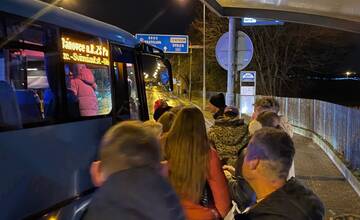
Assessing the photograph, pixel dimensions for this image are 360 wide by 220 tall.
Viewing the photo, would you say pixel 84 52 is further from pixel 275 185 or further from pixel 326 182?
pixel 326 182

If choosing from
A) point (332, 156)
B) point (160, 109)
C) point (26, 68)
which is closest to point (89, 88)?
point (160, 109)

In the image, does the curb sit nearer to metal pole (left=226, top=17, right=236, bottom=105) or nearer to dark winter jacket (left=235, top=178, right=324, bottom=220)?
metal pole (left=226, top=17, right=236, bottom=105)

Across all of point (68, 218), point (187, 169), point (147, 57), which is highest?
point (147, 57)

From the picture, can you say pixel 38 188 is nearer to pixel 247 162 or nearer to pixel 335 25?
pixel 247 162

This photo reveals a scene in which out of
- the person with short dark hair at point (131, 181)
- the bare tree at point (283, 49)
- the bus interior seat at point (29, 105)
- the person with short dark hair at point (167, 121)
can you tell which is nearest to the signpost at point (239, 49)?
the bus interior seat at point (29, 105)

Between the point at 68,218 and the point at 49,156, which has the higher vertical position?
the point at 49,156

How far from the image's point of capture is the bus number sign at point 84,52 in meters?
6.25

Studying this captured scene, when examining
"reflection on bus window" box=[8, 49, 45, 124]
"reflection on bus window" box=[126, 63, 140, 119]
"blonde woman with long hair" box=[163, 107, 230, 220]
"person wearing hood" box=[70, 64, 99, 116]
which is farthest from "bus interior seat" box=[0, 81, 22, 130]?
"reflection on bus window" box=[126, 63, 140, 119]

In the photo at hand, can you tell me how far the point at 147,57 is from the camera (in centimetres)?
935

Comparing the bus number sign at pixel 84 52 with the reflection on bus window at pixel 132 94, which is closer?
the bus number sign at pixel 84 52

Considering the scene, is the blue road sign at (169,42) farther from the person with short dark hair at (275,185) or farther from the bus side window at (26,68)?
the person with short dark hair at (275,185)

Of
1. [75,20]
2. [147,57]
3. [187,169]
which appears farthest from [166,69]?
[187,169]

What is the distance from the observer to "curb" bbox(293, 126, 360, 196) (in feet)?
30.1

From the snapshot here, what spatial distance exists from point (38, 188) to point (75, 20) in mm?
2417
